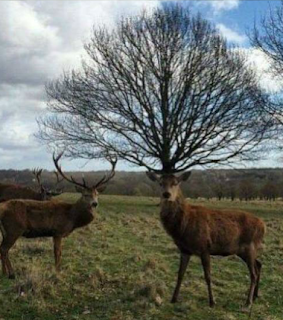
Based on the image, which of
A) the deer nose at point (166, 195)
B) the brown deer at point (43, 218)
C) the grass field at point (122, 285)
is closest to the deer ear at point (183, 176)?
the deer nose at point (166, 195)

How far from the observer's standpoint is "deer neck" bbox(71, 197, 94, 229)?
11320mm

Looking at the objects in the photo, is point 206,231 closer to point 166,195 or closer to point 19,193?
point 166,195

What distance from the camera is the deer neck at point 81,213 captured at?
1132 cm

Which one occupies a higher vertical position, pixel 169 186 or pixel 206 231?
pixel 169 186

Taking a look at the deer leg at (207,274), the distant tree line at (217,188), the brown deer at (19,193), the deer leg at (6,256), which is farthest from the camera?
the distant tree line at (217,188)

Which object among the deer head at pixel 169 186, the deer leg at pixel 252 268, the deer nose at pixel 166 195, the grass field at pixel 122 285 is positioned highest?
the deer head at pixel 169 186

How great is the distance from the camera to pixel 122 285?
963 cm

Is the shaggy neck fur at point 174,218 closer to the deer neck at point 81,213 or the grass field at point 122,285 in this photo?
the grass field at point 122,285

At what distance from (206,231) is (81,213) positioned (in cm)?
332

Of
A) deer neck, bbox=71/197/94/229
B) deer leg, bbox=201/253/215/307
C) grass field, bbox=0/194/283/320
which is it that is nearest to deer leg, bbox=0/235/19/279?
grass field, bbox=0/194/283/320

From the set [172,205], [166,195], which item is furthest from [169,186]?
[172,205]

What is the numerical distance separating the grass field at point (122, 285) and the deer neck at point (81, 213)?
2.75ft

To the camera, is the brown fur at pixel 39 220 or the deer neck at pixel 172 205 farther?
the brown fur at pixel 39 220

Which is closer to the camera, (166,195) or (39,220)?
(166,195)
